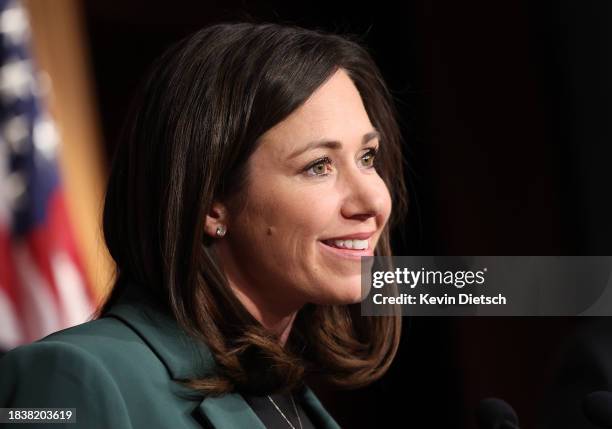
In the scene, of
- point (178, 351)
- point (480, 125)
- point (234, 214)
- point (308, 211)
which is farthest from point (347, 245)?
point (480, 125)

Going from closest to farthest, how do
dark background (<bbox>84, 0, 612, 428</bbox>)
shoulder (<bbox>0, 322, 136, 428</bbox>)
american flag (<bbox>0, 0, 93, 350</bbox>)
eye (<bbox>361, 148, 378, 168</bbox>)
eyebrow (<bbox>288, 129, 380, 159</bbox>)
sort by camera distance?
shoulder (<bbox>0, 322, 136, 428</bbox>) < eyebrow (<bbox>288, 129, 380, 159</bbox>) < eye (<bbox>361, 148, 378, 168</bbox>) < american flag (<bbox>0, 0, 93, 350</bbox>) < dark background (<bbox>84, 0, 612, 428</bbox>)

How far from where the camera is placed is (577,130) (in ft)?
10.5

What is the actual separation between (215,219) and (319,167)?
0.67 ft

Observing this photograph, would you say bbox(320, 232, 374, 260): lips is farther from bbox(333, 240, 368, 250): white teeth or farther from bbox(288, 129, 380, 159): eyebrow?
bbox(288, 129, 380, 159): eyebrow

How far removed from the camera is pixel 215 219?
1558mm

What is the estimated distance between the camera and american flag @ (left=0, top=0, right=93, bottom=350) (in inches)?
103

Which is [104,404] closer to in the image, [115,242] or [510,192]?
[115,242]

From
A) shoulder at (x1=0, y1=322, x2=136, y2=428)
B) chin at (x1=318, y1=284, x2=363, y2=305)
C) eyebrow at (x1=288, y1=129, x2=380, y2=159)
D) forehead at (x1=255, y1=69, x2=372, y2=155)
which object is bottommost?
shoulder at (x1=0, y1=322, x2=136, y2=428)

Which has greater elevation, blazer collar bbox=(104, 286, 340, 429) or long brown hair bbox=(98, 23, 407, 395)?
long brown hair bbox=(98, 23, 407, 395)

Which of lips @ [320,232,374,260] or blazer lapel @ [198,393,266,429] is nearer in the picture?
Answer: blazer lapel @ [198,393,266,429]

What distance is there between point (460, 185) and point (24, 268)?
1636 millimetres

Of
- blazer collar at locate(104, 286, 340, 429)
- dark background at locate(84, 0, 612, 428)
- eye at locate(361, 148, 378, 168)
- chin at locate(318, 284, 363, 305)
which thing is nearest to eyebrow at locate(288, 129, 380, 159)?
eye at locate(361, 148, 378, 168)

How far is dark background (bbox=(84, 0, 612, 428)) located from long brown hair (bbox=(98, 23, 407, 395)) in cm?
159

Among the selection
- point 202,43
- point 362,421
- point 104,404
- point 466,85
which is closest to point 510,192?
point 466,85
